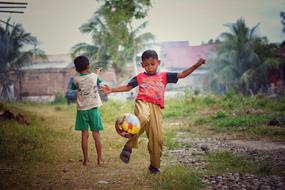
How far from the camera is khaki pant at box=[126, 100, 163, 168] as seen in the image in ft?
13.1

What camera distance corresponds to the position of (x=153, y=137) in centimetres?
400

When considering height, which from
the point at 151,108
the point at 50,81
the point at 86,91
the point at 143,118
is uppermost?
the point at 50,81

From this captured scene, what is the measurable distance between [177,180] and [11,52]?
27861mm

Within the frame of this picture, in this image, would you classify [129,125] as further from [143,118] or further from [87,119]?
[87,119]

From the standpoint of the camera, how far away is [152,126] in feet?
13.1

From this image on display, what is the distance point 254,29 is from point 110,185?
83.6ft

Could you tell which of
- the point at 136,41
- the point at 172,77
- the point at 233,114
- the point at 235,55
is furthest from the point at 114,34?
the point at 172,77

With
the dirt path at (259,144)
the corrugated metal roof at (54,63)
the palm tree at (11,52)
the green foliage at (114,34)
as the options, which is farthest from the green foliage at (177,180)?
the corrugated metal roof at (54,63)

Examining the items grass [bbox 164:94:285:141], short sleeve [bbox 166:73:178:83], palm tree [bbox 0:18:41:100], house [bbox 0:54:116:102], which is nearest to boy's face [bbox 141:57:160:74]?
short sleeve [bbox 166:73:178:83]

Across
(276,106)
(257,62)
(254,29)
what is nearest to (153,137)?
(276,106)

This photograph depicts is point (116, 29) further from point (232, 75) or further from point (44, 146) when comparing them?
point (44, 146)

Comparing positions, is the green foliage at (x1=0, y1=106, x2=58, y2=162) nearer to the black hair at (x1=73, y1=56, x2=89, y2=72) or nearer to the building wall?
the black hair at (x1=73, y1=56, x2=89, y2=72)

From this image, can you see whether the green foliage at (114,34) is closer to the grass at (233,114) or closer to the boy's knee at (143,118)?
the grass at (233,114)

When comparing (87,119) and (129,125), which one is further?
(87,119)
